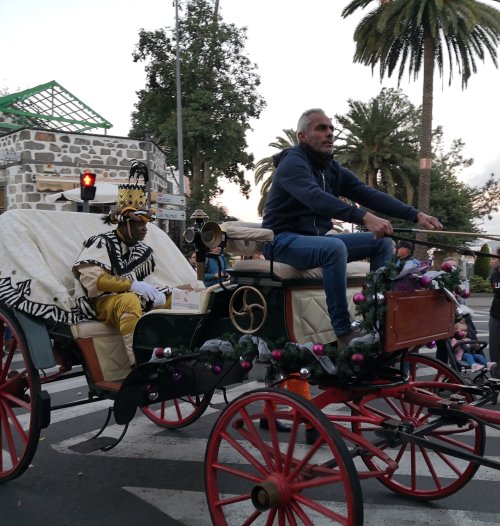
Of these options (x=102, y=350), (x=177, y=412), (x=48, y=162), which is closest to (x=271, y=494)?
(x=102, y=350)

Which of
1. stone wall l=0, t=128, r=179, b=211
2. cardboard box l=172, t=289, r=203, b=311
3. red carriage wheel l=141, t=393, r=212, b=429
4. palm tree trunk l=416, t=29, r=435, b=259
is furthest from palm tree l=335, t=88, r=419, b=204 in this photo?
cardboard box l=172, t=289, r=203, b=311

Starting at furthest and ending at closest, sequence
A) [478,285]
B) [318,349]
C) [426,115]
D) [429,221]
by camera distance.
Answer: [478,285] < [426,115] < [429,221] < [318,349]

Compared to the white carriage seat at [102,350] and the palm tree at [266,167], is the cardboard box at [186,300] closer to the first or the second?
the white carriage seat at [102,350]

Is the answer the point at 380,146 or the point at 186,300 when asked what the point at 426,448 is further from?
the point at 380,146

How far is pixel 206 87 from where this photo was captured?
78.7ft

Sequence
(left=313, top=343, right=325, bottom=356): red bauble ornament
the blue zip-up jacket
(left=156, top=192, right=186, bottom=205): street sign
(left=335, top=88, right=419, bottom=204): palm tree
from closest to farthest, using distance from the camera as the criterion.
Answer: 1. (left=313, top=343, right=325, bottom=356): red bauble ornament
2. the blue zip-up jacket
3. (left=156, top=192, right=186, bottom=205): street sign
4. (left=335, top=88, right=419, bottom=204): palm tree

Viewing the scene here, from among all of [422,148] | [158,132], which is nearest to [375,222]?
[422,148]

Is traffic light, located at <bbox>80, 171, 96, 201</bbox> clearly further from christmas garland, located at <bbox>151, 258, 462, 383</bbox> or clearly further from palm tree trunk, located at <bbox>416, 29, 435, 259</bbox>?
palm tree trunk, located at <bbox>416, 29, 435, 259</bbox>

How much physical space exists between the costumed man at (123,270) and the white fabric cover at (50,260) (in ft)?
0.63

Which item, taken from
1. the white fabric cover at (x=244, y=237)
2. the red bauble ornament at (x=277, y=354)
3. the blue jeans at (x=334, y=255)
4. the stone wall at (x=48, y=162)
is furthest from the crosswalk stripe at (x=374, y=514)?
the stone wall at (x=48, y=162)

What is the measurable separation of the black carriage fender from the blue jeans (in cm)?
159

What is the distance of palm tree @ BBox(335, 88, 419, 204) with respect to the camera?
84.9ft

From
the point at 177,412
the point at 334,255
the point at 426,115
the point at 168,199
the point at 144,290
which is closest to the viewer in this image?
the point at 334,255

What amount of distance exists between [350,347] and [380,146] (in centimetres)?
2467
